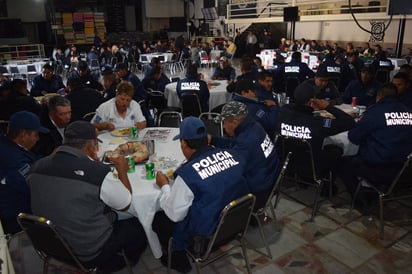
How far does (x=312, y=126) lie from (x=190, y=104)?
248 cm

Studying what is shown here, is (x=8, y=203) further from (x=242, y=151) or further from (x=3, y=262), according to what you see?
(x=242, y=151)

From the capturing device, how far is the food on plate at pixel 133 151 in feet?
8.91

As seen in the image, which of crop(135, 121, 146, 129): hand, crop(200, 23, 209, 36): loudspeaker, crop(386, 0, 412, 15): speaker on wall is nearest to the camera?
crop(135, 121, 146, 129): hand

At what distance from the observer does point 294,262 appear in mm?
2773


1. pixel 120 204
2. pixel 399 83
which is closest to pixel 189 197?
pixel 120 204

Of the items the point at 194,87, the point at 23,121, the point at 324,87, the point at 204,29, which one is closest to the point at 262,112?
the point at 324,87

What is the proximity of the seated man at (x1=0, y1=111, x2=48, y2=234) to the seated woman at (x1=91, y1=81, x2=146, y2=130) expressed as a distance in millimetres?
1130

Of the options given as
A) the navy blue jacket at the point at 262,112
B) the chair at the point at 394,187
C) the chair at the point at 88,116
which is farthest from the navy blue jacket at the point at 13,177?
the chair at the point at 394,187

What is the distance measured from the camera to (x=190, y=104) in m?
5.34

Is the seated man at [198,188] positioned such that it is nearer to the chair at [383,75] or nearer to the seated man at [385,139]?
the seated man at [385,139]

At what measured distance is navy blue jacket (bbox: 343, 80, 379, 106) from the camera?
16.5 feet

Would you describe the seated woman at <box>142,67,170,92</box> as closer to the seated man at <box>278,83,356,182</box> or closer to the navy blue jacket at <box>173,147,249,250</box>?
the seated man at <box>278,83,356,182</box>

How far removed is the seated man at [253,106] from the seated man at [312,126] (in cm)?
40

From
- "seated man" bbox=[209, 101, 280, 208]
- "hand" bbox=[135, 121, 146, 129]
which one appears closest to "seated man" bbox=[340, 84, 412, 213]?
"seated man" bbox=[209, 101, 280, 208]
